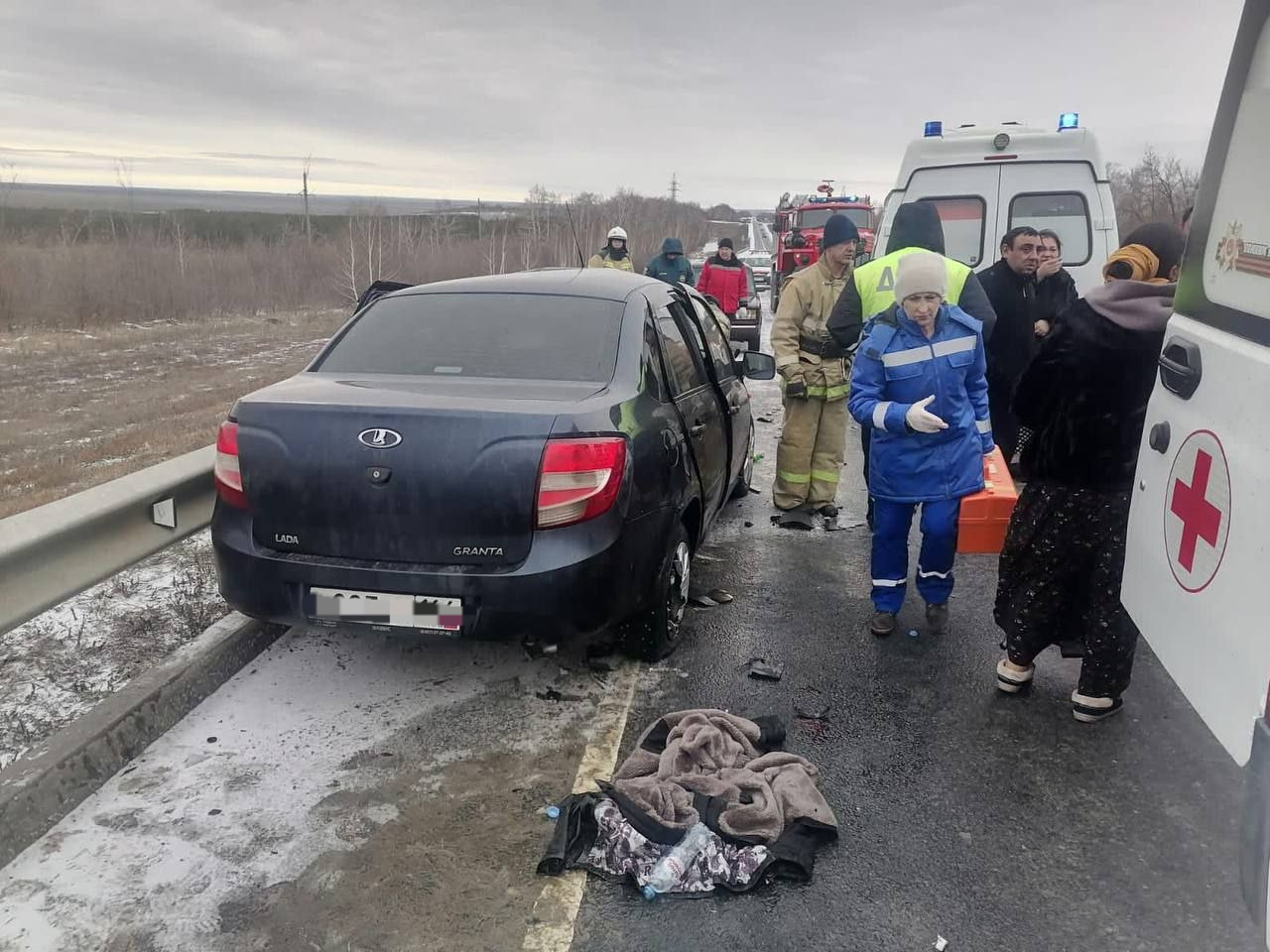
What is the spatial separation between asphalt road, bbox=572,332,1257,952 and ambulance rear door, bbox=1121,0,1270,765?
2.73 feet

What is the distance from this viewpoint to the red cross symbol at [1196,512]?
196cm

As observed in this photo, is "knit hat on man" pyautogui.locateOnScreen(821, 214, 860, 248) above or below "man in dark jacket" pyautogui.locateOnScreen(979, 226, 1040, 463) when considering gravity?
above

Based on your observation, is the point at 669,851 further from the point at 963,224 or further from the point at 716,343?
the point at 963,224

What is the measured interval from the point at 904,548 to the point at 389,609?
2.45m

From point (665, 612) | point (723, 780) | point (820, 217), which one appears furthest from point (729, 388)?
point (820, 217)

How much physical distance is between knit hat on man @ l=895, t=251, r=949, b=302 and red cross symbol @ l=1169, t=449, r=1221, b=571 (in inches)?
78.0

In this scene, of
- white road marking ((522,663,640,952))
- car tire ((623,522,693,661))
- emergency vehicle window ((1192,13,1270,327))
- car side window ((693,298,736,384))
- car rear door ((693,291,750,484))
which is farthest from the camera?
car side window ((693,298,736,384))

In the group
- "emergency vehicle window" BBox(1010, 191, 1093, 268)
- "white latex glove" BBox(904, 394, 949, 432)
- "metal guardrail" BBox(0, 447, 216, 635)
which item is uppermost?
"emergency vehicle window" BBox(1010, 191, 1093, 268)

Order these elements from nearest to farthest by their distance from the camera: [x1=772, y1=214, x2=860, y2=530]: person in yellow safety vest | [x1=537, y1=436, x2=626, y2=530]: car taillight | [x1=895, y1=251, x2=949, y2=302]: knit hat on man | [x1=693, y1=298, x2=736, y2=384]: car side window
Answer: [x1=537, y1=436, x2=626, y2=530]: car taillight → [x1=895, y1=251, x2=949, y2=302]: knit hat on man → [x1=693, y1=298, x2=736, y2=384]: car side window → [x1=772, y1=214, x2=860, y2=530]: person in yellow safety vest

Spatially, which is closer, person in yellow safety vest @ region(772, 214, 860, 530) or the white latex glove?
the white latex glove

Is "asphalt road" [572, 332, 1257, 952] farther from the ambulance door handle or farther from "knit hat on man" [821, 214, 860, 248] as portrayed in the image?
"knit hat on man" [821, 214, 860, 248]

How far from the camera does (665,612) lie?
4000 millimetres

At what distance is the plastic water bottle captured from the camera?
262cm

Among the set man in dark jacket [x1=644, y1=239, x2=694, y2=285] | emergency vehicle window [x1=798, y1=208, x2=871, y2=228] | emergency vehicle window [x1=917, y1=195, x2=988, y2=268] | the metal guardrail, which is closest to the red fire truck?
emergency vehicle window [x1=798, y1=208, x2=871, y2=228]
